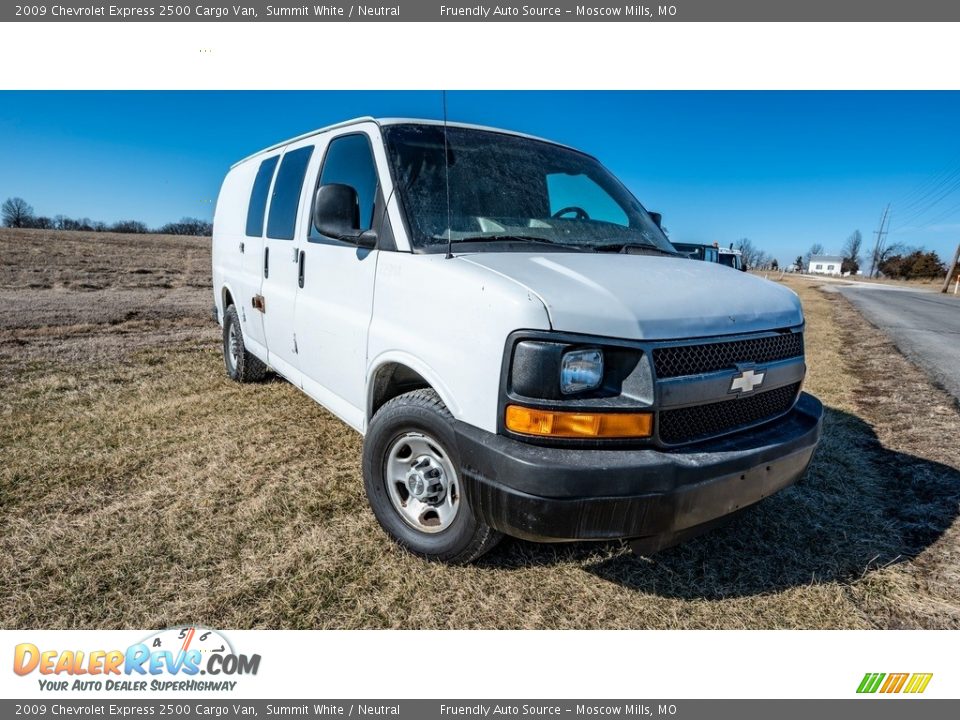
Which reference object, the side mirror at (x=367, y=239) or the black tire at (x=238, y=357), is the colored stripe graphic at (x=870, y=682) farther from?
the black tire at (x=238, y=357)

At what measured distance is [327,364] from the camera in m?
3.28

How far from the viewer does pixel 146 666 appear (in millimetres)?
2059

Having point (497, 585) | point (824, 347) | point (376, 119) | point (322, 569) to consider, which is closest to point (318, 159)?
point (376, 119)

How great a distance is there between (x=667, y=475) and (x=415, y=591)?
124 centimetres

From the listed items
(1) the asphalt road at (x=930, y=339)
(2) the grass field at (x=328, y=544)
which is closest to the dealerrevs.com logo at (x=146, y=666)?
(2) the grass field at (x=328, y=544)

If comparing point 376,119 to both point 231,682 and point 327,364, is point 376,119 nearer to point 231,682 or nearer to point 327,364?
point 327,364

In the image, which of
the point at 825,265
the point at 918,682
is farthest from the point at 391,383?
the point at 825,265

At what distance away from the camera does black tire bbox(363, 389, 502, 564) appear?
90.7 inches

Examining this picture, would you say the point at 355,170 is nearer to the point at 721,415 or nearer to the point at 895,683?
the point at 721,415

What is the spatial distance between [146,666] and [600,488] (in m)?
1.88

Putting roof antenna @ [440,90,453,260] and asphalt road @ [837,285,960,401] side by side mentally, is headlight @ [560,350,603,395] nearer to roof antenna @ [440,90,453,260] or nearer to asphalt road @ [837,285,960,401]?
roof antenna @ [440,90,453,260]

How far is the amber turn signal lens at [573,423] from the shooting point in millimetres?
1984

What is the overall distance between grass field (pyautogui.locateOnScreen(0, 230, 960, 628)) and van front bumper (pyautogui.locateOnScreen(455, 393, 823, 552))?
1.78 feet

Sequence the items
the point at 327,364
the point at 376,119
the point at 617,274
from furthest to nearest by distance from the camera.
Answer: the point at 327,364 → the point at 376,119 → the point at 617,274
